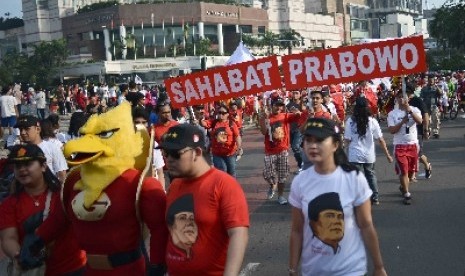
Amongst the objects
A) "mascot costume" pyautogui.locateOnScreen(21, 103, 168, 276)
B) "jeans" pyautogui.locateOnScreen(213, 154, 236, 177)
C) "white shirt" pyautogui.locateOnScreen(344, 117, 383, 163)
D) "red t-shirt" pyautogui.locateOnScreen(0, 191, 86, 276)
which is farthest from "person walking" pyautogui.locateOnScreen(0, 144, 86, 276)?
"jeans" pyautogui.locateOnScreen(213, 154, 236, 177)

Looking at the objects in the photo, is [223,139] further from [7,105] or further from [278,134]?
[7,105]

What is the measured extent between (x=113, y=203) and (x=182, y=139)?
1.80 feet

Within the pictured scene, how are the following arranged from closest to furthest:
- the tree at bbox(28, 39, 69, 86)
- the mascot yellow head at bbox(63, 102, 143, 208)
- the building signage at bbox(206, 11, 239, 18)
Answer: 1. the mascot yellow head at bbox(63, 102, 143, 208)
2. the tree at bbox(28, 39, 69, 86)
3. the building signage at bbox(206, 11, 239, 18)

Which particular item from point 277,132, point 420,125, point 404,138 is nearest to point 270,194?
point 277,132

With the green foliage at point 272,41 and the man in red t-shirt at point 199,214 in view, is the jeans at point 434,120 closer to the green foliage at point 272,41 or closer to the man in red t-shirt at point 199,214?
the man in red t-shirt at point 199,214

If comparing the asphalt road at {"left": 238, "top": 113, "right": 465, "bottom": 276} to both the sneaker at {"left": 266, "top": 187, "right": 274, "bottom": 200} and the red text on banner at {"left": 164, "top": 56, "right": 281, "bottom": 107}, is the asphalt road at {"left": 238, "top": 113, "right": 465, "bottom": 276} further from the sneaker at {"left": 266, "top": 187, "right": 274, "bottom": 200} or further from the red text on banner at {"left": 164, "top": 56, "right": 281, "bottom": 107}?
the red text on banner at {"left": 164, "top": 56, "right": 281, "bottom": 107}

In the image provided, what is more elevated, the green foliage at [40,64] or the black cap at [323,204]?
the green foliage at [40,64]

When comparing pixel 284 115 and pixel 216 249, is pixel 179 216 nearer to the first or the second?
pixel 216 249

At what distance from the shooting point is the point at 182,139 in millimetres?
3432

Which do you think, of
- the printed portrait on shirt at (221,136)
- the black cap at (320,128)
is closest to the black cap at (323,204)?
the black cap at (320,128)

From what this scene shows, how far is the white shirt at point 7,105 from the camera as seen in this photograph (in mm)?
16219

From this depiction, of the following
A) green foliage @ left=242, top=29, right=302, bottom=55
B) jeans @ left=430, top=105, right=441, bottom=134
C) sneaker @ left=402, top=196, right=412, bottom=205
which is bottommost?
sneaker @ left=402, top=196, right=412, bottom=205

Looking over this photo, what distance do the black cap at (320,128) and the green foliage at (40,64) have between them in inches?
2629

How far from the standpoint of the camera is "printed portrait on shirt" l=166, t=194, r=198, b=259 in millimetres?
3381
